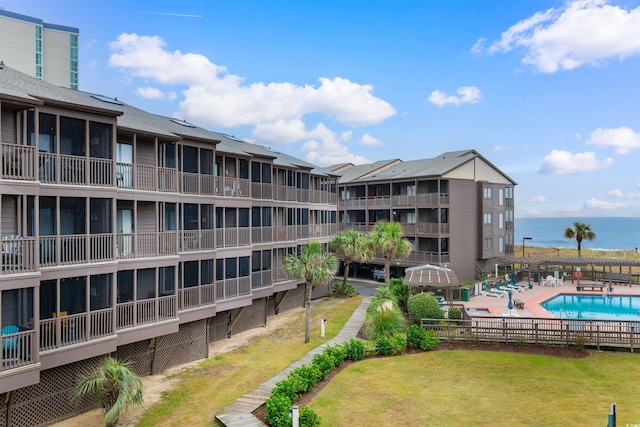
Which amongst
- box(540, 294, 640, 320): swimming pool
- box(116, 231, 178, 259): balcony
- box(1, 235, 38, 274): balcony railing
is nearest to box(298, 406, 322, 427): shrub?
box(1, 235, 38, 274): balcony railing

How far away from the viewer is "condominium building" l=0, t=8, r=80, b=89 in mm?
69000

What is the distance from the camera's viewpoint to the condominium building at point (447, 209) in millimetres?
40781

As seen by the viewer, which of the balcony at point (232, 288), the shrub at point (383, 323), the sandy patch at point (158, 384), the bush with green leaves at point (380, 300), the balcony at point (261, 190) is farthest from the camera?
the balcony at point (261, 190)

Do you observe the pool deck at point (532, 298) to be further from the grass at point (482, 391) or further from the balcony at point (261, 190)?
the balcony at point (261, 190)

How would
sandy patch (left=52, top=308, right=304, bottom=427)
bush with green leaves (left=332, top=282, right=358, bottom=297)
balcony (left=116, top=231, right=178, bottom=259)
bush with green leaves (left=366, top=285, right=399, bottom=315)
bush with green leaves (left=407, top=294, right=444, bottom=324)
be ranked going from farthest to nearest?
bush with green leaves (left=332, top=282, right=358, bottom=297) < bush with green leaves (left=407, top=294, right=444, bottom=324) < bush with green leaves (left=366, top=285, right=399, bottom=315) < balcony (left=116, top=231, right=178, bottom=259) < sandy patch (left=52, top=308, right=304, bottom=427)

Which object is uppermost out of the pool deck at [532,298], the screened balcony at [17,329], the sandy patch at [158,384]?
the screened balcony at [17,329]

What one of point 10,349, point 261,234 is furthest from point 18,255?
point 261,234

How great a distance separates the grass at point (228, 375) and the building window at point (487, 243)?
72.8 feet

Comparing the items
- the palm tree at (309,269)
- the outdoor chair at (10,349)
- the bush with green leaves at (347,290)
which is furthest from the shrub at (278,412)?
the bush with green leaves at (347,290)

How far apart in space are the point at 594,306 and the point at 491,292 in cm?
774

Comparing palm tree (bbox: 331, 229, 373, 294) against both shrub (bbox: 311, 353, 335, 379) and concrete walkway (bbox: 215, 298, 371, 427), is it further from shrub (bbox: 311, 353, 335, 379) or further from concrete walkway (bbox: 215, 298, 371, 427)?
shrub (bbox: 311, 353, 335, 379)

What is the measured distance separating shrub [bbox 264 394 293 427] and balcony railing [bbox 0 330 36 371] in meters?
6.91

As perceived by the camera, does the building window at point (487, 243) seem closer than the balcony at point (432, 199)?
No

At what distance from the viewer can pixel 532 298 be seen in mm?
35500
